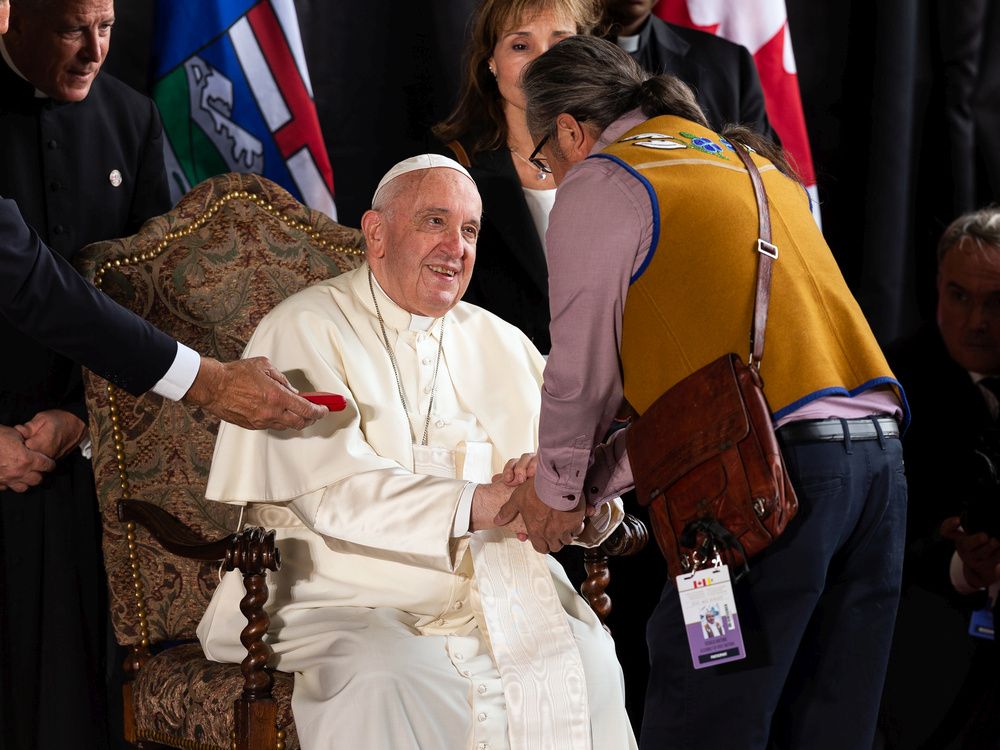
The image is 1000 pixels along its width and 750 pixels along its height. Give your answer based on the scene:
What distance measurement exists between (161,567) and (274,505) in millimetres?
399

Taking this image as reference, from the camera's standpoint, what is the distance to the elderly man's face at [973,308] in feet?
13.9

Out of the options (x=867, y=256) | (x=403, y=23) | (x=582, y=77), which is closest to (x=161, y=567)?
(x=582, y=77)

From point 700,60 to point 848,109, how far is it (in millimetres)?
1014

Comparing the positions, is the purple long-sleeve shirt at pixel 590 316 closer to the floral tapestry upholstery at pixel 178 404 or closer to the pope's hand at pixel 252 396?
the pope's hand at pixel 252 396

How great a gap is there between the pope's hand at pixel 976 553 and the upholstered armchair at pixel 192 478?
144 cm

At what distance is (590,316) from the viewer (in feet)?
7.77

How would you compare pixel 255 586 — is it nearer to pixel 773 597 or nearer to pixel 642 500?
pixel 642 500

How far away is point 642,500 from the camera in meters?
2.41

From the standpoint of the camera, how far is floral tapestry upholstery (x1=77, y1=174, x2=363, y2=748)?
10.7 ft

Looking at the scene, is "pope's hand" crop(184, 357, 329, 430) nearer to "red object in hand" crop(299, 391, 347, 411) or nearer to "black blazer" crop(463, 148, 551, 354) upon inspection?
"red object in hand" crop(299, 391, 347, 411)

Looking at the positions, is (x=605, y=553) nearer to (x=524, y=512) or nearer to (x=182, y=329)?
(x=524, y=512)

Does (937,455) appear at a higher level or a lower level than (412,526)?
lower

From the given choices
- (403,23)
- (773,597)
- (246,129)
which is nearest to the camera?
(773,597)

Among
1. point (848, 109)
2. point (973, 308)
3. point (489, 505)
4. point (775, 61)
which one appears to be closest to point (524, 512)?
point (489, 505)
